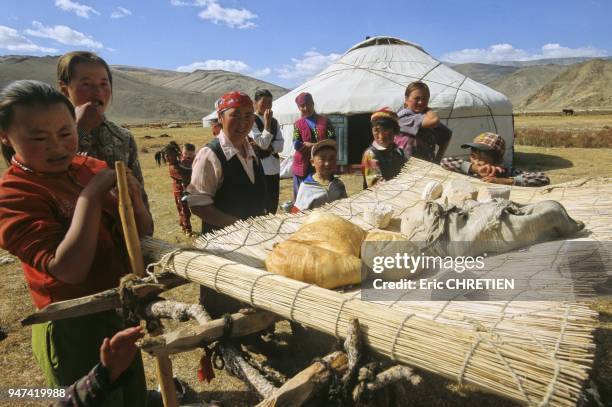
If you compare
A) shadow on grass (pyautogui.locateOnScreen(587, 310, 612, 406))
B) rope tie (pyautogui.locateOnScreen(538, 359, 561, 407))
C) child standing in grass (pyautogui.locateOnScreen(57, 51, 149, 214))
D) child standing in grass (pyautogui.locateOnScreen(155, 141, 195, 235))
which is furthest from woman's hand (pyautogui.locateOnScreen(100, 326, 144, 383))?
child standing in grass (pyautogui.locateOnScreen(155, 141, 195, 235))

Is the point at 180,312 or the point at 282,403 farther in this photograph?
the point at 180,312

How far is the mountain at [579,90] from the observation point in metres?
45.2

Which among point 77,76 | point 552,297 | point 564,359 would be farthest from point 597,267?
point 77,76

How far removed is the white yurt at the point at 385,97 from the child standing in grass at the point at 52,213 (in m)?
8.12

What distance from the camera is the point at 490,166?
10.2ft

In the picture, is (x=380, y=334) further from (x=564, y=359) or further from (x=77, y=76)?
(x=77, y=76)

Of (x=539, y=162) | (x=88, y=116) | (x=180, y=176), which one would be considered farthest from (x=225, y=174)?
(x=539, y=162)

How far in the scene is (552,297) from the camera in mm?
1286

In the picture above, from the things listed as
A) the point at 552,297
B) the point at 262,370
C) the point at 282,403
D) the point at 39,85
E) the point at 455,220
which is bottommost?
the point at 262,370

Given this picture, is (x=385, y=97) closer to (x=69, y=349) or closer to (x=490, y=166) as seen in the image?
(x=490, y=166)

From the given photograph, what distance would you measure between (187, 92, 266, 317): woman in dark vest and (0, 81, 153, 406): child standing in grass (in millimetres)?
686

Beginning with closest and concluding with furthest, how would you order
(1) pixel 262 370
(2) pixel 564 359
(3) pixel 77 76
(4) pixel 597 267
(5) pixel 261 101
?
(2) pixel 564 359 → (1) pixel 262 370 → (4) pixel 597 267 → (3) pixel 77 76 → (5) pixel 261 101

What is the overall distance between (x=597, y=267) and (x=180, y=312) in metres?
1.63

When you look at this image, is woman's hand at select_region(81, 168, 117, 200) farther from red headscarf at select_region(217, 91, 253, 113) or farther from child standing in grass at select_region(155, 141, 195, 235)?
child standing in grass at select_region(155, 141, 195, 235)
